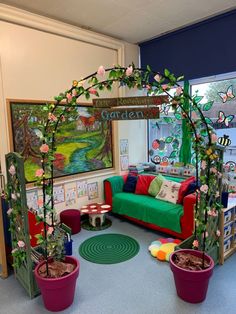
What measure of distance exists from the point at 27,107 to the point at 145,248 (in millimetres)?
2390

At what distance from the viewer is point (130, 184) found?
4.08 meters

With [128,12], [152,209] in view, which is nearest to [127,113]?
[152,209]

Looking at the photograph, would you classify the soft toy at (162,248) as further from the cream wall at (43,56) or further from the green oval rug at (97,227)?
the cream wall at (43,56)

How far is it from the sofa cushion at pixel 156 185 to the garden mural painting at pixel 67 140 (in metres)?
0.87

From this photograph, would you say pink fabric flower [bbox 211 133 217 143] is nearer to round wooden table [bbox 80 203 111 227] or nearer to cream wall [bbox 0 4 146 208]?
round wooden table [bbox 80 203 111 227]

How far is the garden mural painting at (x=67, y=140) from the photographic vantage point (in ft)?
10.2

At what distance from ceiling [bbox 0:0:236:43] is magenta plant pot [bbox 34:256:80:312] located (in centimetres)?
295

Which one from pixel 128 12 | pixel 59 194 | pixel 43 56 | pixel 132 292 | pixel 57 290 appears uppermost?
pixel 128 12

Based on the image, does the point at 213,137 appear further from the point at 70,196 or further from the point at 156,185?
the point at 70,196

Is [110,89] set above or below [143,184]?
above

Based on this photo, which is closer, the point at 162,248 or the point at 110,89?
the point at 110,89

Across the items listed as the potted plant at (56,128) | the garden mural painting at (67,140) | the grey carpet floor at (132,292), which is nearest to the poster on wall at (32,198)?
the garden mural painting at (67,140)

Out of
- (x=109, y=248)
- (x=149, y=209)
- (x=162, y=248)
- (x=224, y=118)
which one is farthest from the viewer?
(x=224, y=118)

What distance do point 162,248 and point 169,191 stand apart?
92cm
